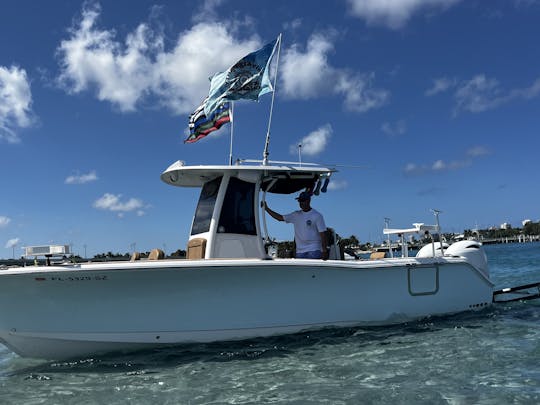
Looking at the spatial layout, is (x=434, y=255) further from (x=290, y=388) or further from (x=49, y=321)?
(x=49, y=321)

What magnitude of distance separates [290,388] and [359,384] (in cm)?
71

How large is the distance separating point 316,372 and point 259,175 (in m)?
3.35

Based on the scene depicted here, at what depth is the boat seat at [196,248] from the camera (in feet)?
24.0

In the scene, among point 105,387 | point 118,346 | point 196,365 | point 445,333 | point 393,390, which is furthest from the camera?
point 445,333

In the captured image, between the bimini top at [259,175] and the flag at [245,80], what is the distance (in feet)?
4.21

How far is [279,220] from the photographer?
8.16 meters

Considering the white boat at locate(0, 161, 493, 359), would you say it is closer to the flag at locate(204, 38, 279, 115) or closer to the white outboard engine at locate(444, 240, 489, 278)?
the white outboard engine at locate(444, 240, 489, 278)

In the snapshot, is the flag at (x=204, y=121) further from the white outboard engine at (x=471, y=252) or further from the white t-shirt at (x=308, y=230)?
the white outboard engine at (x=471, y=252)

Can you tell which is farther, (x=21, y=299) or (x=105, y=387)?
(x=21, y=299)

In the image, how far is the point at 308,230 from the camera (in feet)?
25.9

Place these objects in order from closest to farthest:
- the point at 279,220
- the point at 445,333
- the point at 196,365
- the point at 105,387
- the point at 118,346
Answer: the point at 105,387, the point at 196,365, the point at 118,346, the point at 445,333, the point at 279,220

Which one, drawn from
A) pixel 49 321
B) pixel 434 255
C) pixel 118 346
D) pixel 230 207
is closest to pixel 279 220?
pixel 230 207

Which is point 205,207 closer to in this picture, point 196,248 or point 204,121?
point 196,248

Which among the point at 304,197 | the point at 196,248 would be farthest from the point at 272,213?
the point at 196,248
